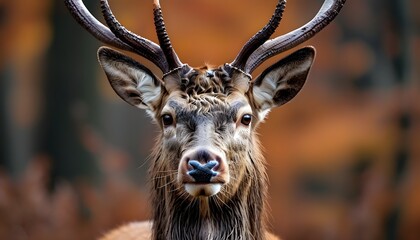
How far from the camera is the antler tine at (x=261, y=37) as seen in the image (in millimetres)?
8188

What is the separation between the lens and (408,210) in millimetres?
16250

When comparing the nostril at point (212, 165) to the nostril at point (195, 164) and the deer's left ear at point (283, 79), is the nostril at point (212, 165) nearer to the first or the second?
the nostril at point (195, 164)

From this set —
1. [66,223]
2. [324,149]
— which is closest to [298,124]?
[324,149]

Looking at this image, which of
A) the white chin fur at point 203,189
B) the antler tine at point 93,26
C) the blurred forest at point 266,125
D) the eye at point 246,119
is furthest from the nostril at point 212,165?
the blurred forest at point 266,125

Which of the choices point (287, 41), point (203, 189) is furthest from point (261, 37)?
point (203, 189)

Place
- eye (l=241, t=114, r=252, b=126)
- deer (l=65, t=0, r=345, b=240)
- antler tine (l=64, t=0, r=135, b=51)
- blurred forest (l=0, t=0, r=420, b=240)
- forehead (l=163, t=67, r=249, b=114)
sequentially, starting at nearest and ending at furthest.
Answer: deer (l=65, t=0, r=345, b=240) → forehead (l=163, t=67, r=249, b=114) → eye (l=241, t=114, r=252, b=126) → antler tine (l=64, t=0, r=135, b=51) → blurred forest (l=0, t=0, r=420, b=240)

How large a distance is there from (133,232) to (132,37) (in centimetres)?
177

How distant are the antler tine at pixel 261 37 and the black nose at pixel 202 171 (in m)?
1.04

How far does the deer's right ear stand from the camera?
336 inches

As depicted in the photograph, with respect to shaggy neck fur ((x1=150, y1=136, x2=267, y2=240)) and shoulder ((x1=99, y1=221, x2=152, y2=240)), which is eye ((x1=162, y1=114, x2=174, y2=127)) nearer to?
shaggy neck fur ((x1=150, y1=136, x2=267, y2=240))

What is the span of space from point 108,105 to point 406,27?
5.23m

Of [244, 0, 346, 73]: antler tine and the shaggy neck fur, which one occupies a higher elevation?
[244, 0, 346, 73]: antler tine

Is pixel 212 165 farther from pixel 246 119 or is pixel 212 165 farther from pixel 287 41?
pixel 287 41

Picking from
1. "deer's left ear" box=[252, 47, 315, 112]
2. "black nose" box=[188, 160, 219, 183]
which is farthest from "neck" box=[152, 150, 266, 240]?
"deer's left ear" box=[252, 47, 315, 112]
